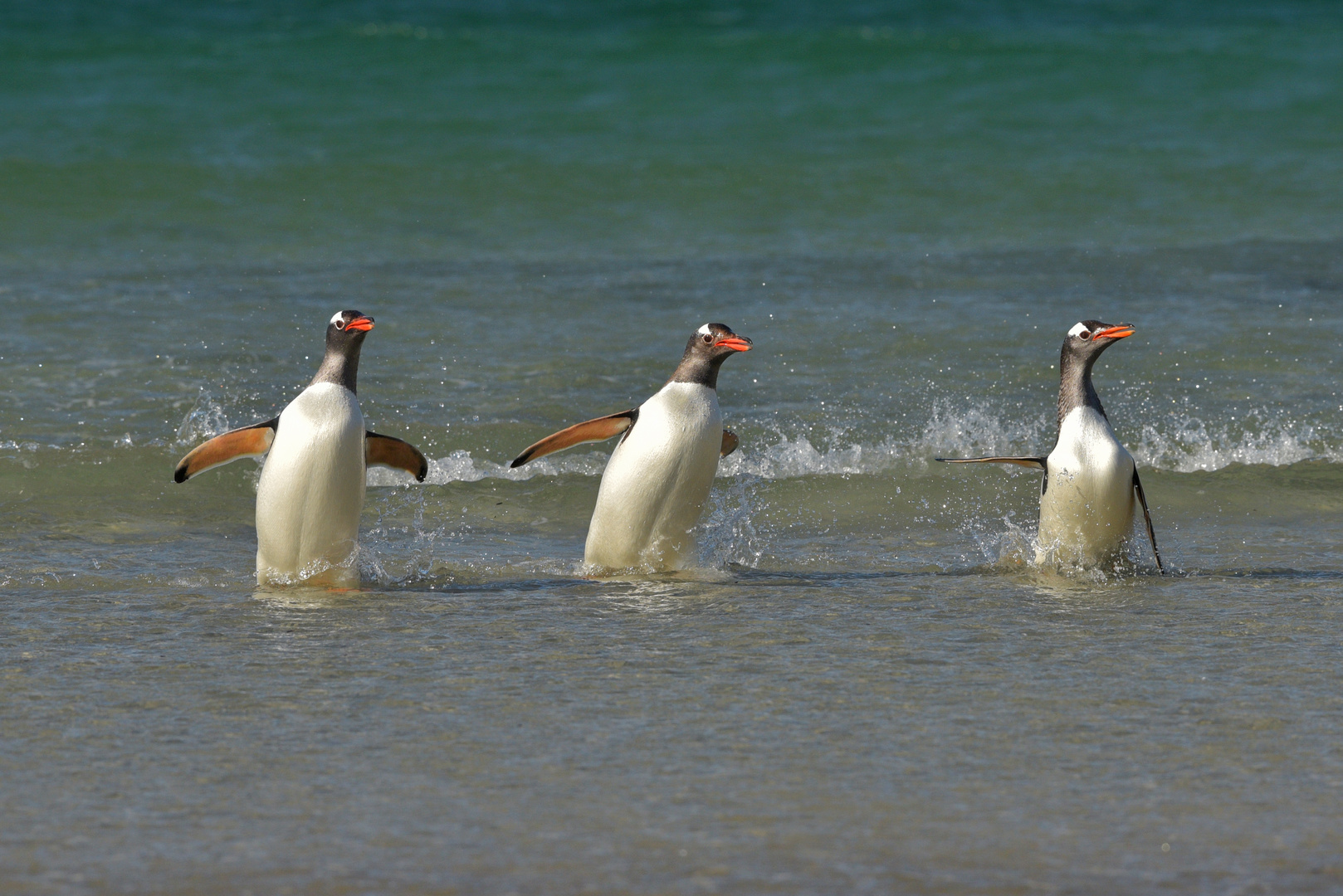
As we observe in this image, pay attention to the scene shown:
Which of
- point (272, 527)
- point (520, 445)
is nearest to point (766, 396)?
point (520, 445)

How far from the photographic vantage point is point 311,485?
4.99 meters

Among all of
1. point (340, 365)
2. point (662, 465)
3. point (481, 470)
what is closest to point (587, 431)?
point (662, 465)

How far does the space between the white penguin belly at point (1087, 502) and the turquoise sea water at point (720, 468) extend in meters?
0.12

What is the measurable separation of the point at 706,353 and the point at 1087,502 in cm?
118

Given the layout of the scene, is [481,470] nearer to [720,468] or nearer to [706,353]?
[720,468]

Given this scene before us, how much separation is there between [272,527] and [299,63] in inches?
519

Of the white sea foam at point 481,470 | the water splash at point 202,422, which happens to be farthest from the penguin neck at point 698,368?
the water splash at point 202,422

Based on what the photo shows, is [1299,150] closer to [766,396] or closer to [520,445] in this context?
[766,396]

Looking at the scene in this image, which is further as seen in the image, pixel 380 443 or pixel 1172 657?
pixel 380 443

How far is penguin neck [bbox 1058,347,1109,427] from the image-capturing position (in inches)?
211

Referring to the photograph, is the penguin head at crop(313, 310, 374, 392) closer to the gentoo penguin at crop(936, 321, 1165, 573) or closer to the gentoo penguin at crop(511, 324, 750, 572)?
the gentoo penguin at crop(511, 324, 750, 572)

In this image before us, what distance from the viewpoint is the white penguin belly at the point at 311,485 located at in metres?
4.98

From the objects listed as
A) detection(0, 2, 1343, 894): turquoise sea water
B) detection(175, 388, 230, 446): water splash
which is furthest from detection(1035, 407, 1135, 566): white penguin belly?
detection(175, 388, 230, 446): water splash

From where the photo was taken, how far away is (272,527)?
5016 mm
